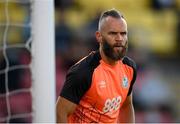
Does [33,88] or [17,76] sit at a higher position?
[33,88]

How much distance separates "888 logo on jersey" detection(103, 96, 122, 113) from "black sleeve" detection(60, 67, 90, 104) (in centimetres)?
20

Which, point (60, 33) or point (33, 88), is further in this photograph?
point (60, 33)

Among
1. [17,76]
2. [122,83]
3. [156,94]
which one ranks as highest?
[122,83]

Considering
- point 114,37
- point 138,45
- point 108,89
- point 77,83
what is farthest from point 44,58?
point 138,45

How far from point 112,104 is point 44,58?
30.8 inches

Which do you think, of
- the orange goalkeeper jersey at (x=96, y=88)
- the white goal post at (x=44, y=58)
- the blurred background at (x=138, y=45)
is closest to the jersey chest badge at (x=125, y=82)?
the orange goalkeeper jersey at (x=96, y=88)

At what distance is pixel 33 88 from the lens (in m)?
3.16

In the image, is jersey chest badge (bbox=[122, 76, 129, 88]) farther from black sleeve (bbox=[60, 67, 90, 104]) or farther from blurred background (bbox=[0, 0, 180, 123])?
blurred background (bbox=[0, 0, 180, 123])

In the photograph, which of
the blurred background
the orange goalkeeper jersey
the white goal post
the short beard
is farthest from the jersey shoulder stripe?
the blurred background

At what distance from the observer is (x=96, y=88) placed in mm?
3625

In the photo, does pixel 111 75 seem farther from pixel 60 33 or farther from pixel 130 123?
pixel 60 33

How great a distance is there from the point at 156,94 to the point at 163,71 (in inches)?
23.2

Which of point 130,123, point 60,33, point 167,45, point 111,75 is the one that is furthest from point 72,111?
point 167,45

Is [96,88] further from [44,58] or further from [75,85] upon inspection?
[44,58]
